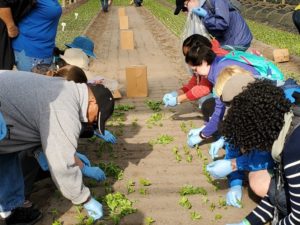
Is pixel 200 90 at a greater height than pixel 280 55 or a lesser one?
greater

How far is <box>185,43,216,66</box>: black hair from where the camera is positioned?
412 cm

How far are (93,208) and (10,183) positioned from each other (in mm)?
596

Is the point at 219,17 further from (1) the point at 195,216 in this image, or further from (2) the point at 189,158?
(1) the point at 195,216

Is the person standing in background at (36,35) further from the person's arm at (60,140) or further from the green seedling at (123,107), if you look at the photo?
the person's arm at (60,140)

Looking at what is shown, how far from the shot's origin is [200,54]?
162 inches

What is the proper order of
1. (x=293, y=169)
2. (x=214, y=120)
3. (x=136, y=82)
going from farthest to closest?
(x=136, y=82) < (x=214, y=120) < (x=293, y=169)

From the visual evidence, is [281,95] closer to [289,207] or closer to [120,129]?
[289,207]

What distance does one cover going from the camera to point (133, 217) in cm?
319

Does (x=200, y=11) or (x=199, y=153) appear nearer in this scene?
(x=199, y=153)

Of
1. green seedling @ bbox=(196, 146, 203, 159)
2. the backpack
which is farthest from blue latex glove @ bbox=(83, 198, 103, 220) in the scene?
the backpack

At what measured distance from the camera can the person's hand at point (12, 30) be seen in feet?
13.7

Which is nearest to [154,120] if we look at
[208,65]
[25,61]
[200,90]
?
[200,90]

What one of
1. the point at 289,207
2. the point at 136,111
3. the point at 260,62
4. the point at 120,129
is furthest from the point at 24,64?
the point at 289,207

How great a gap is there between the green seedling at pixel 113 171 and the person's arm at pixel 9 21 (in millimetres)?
1562
